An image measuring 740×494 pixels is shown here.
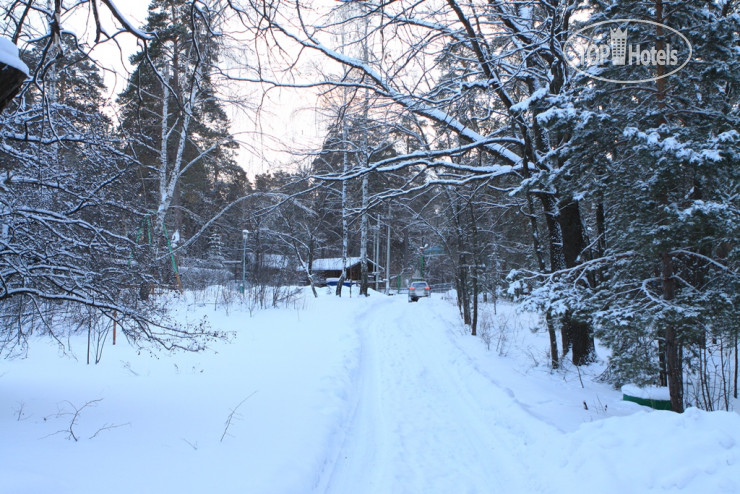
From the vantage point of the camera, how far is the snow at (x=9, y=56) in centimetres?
154

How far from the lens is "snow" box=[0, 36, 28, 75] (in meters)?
1.54

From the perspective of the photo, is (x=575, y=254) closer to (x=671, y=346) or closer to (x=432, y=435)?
(x=671, y=346)

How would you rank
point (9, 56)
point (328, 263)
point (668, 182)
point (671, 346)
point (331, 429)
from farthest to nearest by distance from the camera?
1. point (328, 263)
2. point (331, 429)
3. point (671, 346)
4. point (668, 182)
5. point (9, 56)

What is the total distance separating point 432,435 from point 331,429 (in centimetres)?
113

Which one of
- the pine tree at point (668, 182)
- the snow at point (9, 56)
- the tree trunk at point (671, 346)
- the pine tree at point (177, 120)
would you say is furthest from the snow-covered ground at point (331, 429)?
the snow at point (9, 56)

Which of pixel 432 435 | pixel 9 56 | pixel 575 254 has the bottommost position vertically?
pixel 432 435

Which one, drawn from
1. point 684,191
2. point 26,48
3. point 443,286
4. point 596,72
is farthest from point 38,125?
point 443,286

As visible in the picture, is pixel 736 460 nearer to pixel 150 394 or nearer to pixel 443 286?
pixel 150 394

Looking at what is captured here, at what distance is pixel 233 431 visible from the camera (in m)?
3.99

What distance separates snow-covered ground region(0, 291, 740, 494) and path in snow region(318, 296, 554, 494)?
0.8 inches

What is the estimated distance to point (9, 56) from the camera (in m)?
1.57

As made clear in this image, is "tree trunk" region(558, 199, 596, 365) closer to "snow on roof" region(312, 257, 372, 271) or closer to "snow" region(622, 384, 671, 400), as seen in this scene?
"snow" region(622, 384, 671, 400)

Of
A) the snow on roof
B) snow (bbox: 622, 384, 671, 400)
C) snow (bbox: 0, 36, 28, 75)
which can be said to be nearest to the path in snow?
snow (bbox: 622, 384, 671, 400)

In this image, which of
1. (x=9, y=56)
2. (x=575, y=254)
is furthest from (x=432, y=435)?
(x=575, y=254)
